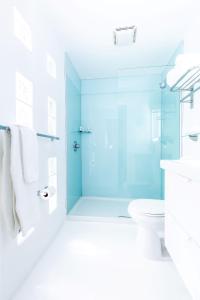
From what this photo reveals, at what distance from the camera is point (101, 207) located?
8.64ft

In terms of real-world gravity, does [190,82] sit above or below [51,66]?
below

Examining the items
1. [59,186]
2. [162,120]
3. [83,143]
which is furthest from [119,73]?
[59,186]

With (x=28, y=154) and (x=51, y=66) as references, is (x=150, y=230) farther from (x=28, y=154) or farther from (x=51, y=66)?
(x=51, y=66)

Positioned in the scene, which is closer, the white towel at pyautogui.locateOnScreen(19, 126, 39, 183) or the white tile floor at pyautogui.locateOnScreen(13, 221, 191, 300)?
the white towel at pyautogui.locateOnScreen(19, 126, 39, 183)

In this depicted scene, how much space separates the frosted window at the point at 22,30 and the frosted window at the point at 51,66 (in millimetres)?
352

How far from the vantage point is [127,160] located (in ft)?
9.60

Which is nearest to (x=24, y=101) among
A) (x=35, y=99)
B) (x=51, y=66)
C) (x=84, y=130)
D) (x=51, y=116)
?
(x=35, y=99)

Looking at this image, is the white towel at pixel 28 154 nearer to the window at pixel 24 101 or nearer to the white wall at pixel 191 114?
the window at pixel 24 101

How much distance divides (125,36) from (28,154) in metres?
1.63

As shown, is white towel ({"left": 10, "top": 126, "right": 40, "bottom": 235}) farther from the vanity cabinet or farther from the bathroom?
the vanity cabinet

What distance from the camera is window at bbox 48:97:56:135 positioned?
70.1 inches

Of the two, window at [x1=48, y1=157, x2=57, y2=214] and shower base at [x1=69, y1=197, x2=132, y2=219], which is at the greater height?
window at [x1=48, y1=157, x2=57, y2=214]

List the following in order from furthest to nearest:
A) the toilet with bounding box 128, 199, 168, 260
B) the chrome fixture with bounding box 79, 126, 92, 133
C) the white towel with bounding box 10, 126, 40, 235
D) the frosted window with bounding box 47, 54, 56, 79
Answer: the chrome fixture with bounding box 79, 126, 92, 133 < the frosted window with bounding box 47, 54, 56, 79 < the toilet with bounding box 128, 199, 168, 260 < the white towel with bounding box 10, 126, 40, 235

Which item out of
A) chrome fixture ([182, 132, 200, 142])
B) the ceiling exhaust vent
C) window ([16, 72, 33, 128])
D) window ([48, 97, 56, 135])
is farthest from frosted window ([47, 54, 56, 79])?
chrome fixture ([182, 132, 200, 142])
